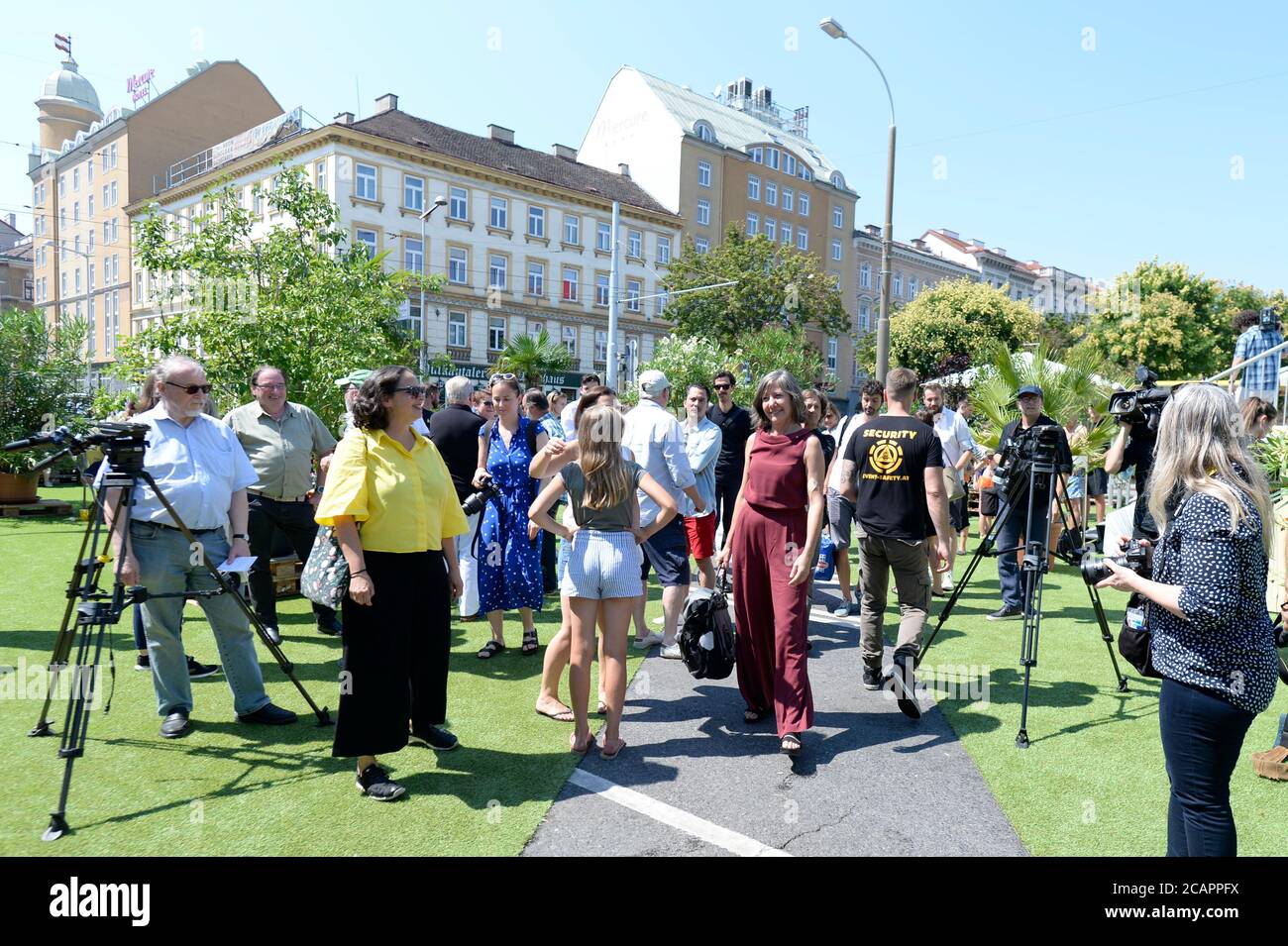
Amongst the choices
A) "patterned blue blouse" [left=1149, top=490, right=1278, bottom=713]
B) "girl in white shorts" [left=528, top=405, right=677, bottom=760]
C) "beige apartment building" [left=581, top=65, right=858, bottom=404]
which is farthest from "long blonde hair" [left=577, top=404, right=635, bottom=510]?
"beige apartment building" [left=581, top=65, right=858, bottom=404]

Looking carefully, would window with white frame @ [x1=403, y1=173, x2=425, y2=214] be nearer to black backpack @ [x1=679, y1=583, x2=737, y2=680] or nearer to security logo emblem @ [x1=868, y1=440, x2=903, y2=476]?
security logo emblem @ [x1=868, y1=440, x2=903, y2=476]

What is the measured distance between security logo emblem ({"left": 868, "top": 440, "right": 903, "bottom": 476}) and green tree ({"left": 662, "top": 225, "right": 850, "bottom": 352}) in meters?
34.0

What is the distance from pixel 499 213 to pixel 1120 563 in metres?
43.1

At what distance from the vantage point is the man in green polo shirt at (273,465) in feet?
20.0

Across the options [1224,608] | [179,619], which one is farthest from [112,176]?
[1224,608]

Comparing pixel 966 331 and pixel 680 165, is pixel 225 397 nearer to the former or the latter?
pixel 966 331

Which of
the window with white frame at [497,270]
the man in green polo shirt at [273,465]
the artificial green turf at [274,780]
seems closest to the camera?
the artificial green turf at [274,780]

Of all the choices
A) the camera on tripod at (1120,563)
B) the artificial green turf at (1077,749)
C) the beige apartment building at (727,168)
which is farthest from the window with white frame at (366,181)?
the camera on tripod at (1120,563)

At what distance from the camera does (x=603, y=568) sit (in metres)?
4.26

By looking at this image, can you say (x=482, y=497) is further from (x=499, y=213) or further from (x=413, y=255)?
(x=499, y=213)

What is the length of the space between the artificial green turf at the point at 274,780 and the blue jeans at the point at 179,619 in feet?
0.67

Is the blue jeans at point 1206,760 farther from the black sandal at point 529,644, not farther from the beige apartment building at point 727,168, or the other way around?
the beige apartment building at point 727,168
